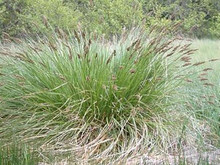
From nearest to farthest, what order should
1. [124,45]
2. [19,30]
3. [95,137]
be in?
[95,137] < [124,45] < [19,30]

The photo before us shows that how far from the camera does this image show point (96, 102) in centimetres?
341

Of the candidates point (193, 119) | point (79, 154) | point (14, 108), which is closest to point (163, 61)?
point (193, 119)

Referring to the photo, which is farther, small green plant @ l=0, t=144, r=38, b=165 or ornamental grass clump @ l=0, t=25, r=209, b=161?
ornamental grass clump @ l=0, t=25, r=209, b=161

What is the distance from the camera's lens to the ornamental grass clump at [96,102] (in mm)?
3211

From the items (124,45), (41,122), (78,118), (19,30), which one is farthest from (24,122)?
(19,30)

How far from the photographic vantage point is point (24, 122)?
343cm

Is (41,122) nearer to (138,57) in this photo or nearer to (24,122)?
(24,122)

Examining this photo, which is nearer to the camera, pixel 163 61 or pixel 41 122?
pixel 41 122

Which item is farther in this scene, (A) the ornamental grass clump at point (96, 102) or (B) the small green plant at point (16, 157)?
(A) the ornamental grass clump at point (96, 102)

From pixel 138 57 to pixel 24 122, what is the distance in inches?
49.4

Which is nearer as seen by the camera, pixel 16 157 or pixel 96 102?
pixel 16 157

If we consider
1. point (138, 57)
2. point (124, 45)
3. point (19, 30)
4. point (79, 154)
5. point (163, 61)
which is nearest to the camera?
point (79, 154)

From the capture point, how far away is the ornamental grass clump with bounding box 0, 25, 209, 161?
10.5 ft

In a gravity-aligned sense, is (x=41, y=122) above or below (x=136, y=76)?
below
